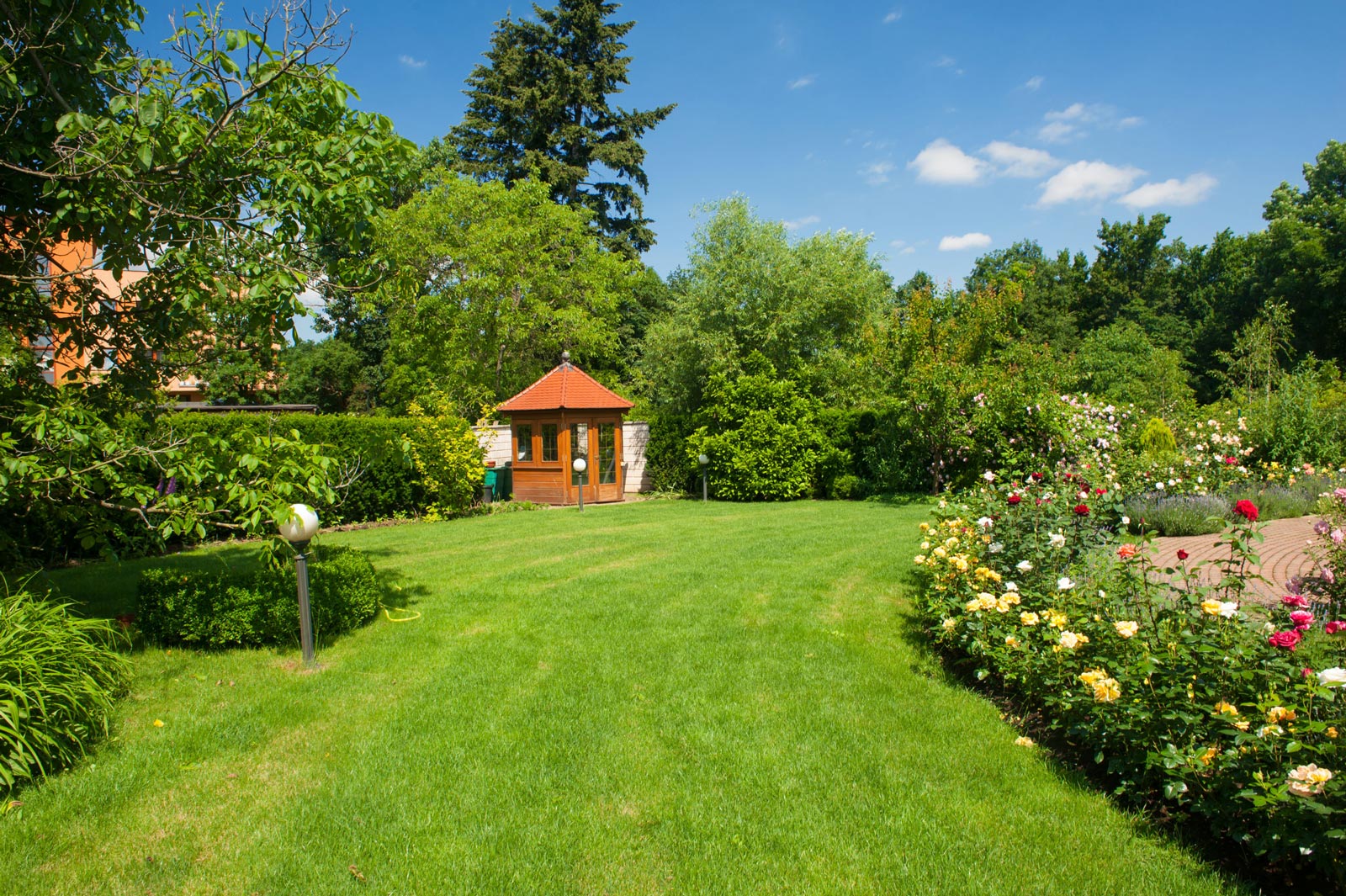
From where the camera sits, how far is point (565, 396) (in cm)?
1490

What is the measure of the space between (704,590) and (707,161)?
11332 millimetres

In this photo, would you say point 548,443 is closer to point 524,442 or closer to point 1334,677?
point 524,442

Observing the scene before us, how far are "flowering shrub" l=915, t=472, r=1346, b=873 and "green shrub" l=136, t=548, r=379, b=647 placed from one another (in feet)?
14.8

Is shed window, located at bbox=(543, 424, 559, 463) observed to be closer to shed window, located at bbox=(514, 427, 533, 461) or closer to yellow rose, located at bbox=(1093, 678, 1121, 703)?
shed window, located at bbox=(514, 427, 533, 461)

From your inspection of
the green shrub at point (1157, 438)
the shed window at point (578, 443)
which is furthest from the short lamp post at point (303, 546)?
the green shrub at point (1157, 438)

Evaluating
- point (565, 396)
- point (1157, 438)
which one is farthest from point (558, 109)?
point (1157, 438)

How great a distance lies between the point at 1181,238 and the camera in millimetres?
45062

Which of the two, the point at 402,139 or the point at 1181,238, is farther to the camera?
the point at 1181,238

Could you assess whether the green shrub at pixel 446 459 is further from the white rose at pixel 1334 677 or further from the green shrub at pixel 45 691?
the white rose at pixel 1334 677

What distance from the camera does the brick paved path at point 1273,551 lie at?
559 centimetres

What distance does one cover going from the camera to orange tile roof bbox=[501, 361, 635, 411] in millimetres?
14906

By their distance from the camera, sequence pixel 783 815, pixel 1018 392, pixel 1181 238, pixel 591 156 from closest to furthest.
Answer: pixel 783 815, pixel 1018 392, pixel 591 156, pixel 1181 238

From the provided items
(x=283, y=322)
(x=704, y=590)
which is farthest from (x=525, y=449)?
(x=283, y=322)

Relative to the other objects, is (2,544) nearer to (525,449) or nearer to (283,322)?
(283,322)
